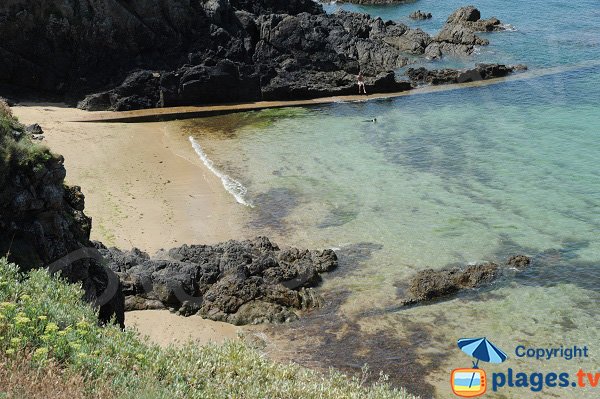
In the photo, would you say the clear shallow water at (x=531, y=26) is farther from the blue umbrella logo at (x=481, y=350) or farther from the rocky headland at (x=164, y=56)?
the blue umbrella logo at (x=481, y=350)

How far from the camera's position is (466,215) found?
22328 millimetres

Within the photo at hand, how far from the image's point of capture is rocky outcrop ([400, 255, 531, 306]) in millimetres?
17266

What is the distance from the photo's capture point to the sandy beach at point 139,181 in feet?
69.5

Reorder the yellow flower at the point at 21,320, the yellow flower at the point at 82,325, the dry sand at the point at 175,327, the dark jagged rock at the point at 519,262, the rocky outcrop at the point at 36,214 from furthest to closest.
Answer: the dark jagged rock at the point at 519,262 < the dry sand at the point at 175,327 < the rocky outcrop at the point at 36,214 < the yellow flower at the point at 82,325 < the yellow flower at the point at 21,320

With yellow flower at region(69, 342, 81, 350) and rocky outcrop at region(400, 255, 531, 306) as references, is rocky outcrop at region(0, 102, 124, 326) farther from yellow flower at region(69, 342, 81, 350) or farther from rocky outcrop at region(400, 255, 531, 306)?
rocky outcrop at region(400, 255, 531, 306)

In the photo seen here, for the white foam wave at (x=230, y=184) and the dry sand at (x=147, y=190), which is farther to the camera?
the white foam wave at (x=230, y=184)

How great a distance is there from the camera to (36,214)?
12.3 m

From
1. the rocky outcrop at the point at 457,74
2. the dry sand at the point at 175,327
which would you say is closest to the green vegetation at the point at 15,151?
the dry sand at the point at 175,327

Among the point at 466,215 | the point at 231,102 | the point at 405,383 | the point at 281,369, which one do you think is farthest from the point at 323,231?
the point at 231,102

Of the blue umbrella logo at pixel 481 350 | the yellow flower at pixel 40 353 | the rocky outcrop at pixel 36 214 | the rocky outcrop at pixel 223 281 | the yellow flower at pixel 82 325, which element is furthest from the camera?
the rocky outcrop at pixel 223 281

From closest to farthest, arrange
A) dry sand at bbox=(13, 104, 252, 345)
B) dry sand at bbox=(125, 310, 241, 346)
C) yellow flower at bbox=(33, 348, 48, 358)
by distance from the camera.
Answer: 1. yellow flower at bbox=(33, 348, 48, 358)
2. dry sand at bbox=(125, 310, 241, 346)
3. dry sand at bbox=(13, 104, 252, 345)

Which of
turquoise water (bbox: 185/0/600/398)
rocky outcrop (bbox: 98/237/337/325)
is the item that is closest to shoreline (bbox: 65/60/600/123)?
turquoise water (bbox: 185/0/600/398)

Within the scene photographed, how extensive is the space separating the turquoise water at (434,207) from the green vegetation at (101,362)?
15.9 feet

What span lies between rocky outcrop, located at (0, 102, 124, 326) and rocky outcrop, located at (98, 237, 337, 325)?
3492 mm
